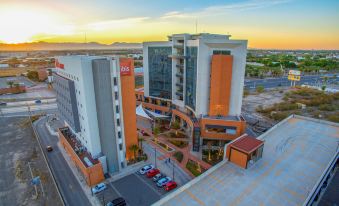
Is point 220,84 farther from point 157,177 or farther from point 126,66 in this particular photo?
point 157,177

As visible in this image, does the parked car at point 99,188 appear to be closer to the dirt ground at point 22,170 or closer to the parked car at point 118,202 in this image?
the parked car at point 118,202

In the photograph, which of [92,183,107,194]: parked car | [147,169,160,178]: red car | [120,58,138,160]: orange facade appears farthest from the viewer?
[147,169,160,178]: red car

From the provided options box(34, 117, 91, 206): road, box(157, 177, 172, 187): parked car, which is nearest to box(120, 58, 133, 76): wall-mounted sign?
box(157, 177, 172, 187): parked car

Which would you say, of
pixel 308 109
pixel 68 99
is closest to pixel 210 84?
pixel 68 99

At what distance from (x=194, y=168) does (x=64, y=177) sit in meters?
27.9

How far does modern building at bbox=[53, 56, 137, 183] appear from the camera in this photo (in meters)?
38.4

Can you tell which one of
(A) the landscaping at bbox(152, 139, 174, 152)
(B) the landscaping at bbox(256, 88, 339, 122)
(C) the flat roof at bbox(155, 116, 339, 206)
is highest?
(C) the flat roof at bbox(155, 116, 339, 206)

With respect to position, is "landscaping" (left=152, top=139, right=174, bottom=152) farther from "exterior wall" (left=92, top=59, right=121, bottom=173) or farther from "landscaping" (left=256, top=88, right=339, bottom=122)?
"landscaping" (left=256, top=88, right=339, bottom=122)

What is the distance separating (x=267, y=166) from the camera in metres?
34.8

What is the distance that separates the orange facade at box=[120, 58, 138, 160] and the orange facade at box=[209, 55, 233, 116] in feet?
75.0

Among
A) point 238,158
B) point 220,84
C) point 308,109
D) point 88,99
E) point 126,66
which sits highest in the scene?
point 126,66

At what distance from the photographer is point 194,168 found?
44.2 meters

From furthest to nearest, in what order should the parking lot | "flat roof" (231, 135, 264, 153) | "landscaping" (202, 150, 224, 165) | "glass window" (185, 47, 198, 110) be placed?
1. "glass window" (185, 47, 198, 110)
2. "landscaping" (202, 150, 224, 165)
3. the parking lot
4. "flat roof" (231, 135, 264, 153)

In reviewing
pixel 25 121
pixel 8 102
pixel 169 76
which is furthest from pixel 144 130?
pixel 8 102
